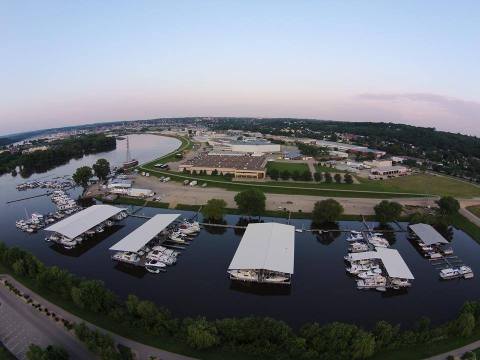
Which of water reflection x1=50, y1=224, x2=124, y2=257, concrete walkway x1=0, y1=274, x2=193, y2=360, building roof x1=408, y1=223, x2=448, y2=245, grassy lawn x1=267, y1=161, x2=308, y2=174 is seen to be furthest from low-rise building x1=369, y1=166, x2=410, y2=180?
concrete walkway x1=0, y1=274, x2=193, y2=360

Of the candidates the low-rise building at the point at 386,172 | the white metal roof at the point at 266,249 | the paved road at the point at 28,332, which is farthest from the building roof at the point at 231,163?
the paved road at the point at 28,332

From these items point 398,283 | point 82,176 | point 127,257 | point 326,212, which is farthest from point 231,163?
point 398,283

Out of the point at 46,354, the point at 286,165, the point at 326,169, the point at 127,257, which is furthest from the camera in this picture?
the point at 286,165

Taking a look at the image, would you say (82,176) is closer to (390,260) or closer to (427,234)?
(390,260)

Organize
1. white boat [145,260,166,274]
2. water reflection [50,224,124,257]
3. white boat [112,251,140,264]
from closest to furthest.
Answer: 1. white boat [145,260,166,274]
2. white boat [112,251,140,264]
3. water reflection [50,224,124,257]

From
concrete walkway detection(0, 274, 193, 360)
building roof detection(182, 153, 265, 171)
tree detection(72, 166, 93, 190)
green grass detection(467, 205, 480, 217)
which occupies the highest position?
building roof detection(182, 153, 265, 171)

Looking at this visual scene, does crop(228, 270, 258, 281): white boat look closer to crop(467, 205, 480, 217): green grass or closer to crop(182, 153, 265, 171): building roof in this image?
crop(467, 205, 480, 217): green grass

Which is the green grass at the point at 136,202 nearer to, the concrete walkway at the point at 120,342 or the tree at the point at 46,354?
the concrete walkway at the point at 120,342
